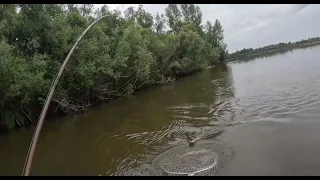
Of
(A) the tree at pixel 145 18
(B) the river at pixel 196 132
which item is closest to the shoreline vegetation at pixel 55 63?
(B) the river at pixel 196 132

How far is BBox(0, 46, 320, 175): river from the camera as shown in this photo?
8055 mm

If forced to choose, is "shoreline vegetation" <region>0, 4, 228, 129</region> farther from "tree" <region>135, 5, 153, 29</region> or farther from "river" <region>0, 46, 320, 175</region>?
"tree" <region>135, 5, 153, 29</region>

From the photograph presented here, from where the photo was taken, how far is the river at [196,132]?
8.05 m

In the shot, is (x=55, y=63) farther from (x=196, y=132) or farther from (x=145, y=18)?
(x=145, y=18)

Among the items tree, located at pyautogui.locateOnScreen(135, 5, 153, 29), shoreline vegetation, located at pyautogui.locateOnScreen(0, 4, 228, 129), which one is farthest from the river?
tree, located at pyautogui.locateOnScreen(135, 5, 153, 29)

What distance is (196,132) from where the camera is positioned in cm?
1126

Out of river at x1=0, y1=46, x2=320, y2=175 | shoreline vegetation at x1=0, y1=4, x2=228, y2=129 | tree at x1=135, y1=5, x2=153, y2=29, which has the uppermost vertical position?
tree at x1=135, y1=5, x2=153, y2=29

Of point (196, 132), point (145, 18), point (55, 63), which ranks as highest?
point (145, 18)

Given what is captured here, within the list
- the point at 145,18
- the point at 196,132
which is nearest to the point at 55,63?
the point at 196,132

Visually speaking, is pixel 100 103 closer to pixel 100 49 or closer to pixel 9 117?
pixel 100 49

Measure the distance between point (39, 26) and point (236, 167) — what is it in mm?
15928

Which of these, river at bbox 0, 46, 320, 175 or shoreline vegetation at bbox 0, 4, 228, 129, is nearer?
river at bbox 0, 46, 320, 175

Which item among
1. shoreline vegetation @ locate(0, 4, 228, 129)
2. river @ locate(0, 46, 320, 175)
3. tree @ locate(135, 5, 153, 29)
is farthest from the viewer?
tree @ locate(135, 5, 153, 29)

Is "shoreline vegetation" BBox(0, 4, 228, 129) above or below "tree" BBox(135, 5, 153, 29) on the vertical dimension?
below
